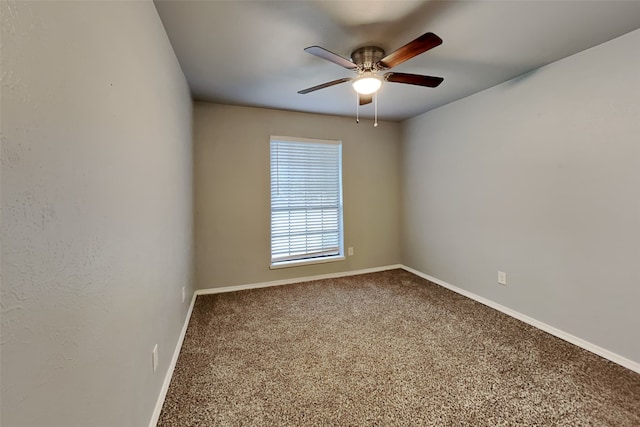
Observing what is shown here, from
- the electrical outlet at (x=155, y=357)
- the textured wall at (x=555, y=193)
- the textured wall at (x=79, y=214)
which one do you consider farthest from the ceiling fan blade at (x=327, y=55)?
the electrical outlet at (x=155, y=357)

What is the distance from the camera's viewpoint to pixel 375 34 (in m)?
1.85

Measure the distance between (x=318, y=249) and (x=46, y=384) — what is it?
129 inches

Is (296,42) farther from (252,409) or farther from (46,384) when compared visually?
(252,409)

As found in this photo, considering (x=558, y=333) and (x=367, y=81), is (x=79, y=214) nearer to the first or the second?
(x=367, y=81)

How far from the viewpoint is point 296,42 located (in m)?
1.93

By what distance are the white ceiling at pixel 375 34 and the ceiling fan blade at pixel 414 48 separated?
19 centimetres

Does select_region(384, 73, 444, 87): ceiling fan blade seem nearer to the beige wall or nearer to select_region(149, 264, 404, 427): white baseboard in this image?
the beige wall

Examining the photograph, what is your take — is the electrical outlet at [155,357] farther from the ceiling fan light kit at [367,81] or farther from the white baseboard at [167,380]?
the ceiling fan light kit at [367,81]

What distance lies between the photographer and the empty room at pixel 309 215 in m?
0.71

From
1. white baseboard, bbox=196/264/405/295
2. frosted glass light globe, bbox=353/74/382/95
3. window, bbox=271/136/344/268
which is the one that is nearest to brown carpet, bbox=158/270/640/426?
white baseboard, bbox=196/264/405/295

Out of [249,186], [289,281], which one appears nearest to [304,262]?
[289,281]

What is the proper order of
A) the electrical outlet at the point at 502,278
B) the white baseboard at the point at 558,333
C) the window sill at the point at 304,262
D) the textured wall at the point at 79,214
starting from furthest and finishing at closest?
the window sill at the point at 304,262 < the electrical outlet at the point at 502,278 < the white baseboard at the point at 558,333 < the textured wall at the point at 79,214

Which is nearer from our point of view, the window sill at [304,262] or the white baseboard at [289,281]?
the white baseboard at [289,281]

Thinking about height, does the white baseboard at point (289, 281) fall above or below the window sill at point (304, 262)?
below
